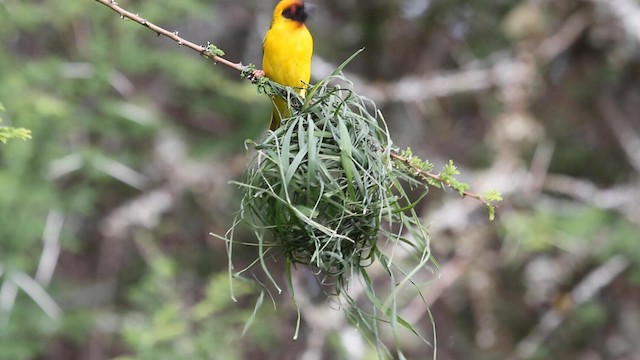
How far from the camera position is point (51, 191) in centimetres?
Result: 422

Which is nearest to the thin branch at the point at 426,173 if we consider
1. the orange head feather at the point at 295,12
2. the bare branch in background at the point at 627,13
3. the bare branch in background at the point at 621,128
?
the orange head feather at the point at 295,12

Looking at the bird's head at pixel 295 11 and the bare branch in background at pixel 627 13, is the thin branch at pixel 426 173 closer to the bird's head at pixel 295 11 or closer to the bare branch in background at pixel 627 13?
the bird's head at pixel 295 11

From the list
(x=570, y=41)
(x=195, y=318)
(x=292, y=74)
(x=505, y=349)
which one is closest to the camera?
(x=292, y=74)

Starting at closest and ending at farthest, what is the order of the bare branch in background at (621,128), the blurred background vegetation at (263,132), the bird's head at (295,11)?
1. the bird's head at (295,11)
2. the blurred background vegetation at (263,132)
3. the bare branch in background at (621,128)

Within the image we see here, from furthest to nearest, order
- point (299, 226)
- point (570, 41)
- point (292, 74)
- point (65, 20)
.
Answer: point (570, 41)
point (65, 20)
point (292, 74)
point (299, 226)

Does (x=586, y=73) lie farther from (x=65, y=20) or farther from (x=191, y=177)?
(x=65, y=20)

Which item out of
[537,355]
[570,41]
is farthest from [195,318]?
[570,41]

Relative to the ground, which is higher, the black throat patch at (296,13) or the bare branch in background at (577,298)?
the bare branch in background at (577,298)

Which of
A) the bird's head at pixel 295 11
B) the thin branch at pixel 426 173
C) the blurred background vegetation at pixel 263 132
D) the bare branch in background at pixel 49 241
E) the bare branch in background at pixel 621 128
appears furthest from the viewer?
the bare branch in background at pixel 621 128

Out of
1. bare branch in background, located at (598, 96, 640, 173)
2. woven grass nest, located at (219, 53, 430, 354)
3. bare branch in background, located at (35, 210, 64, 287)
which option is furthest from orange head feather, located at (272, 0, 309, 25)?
bare branch in background, located at (598, 96, 640, 173)

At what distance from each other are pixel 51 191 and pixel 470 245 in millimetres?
2310

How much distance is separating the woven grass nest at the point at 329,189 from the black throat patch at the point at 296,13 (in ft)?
2.95

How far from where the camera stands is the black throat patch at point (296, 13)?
2.96 m

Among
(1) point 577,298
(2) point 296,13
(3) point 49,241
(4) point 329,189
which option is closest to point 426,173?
(4) point 329,189
